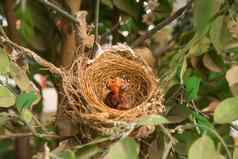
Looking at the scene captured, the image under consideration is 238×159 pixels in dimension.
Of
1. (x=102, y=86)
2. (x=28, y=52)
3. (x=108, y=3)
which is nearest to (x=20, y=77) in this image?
(x=28, y=52)

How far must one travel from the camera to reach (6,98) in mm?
666

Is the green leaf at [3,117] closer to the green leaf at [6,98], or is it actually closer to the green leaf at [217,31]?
the green leaf at [6,98]

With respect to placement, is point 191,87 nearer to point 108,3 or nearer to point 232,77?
point 232,77

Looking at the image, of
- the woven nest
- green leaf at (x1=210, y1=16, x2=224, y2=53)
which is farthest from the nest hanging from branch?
green leaf at (x1=210, y1=16, x2=224, y2=53)

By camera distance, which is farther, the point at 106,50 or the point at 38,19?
the point at 38,19

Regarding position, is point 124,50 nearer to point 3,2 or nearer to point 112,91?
point 112,91

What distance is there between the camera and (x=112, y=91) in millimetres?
788

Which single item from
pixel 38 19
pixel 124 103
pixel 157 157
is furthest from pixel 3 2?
pixel 157 157

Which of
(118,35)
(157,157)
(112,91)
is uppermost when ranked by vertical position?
(118,35)

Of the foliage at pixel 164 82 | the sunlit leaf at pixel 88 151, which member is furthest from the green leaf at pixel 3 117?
the sunlit leaf at pixel 88 151

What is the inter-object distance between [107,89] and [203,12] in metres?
0.21

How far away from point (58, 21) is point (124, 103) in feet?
0.67

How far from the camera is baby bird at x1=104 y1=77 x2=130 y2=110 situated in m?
0.78

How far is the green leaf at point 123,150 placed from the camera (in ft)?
1.82
